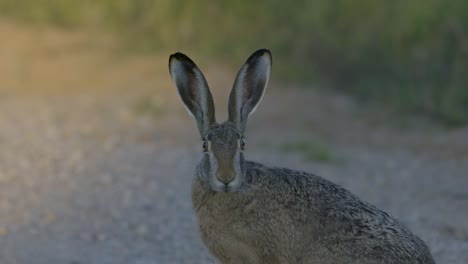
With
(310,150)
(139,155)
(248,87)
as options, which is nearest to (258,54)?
(248,87)

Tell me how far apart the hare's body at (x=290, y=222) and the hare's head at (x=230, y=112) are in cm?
20

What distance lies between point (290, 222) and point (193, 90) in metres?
0.92

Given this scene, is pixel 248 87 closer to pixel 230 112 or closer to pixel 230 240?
pixel 230 112

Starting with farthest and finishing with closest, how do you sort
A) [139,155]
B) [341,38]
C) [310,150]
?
1. [341,38]
2. [139,155]
3. [310,150]

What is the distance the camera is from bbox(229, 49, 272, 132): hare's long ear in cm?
581

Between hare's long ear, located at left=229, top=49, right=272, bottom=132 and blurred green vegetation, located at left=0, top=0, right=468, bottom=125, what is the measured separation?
20.2 feet

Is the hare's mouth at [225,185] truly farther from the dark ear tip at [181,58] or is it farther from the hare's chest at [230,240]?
the dark ear tip at [181,58]

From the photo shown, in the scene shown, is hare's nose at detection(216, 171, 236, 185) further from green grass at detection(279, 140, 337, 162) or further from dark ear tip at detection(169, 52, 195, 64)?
green grass at detection(279, 140, 337, 162)

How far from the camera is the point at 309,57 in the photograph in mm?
13695

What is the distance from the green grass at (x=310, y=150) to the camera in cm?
1035

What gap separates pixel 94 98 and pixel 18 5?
4.16 meters

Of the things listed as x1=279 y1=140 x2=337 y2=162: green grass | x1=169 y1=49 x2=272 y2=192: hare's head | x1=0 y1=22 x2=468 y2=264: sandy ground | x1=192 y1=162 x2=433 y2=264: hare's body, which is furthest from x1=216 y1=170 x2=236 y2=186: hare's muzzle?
x1=279 y1=140 x2=337 y2=162: green grass

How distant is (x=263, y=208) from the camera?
18.9 ft

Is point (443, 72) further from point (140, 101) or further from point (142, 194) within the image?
point (142, 194)
